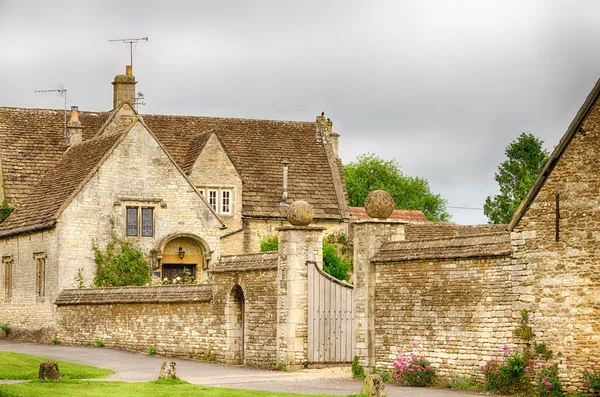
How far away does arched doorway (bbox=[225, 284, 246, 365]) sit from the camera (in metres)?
31.4

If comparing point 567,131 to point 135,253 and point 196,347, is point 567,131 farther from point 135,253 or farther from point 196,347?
point 135,253

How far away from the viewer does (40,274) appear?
43688 millimetres

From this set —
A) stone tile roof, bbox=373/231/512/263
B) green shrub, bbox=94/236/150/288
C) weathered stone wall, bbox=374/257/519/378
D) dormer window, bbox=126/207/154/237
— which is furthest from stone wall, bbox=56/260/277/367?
stone tile roof, bbox=373/231/512/263

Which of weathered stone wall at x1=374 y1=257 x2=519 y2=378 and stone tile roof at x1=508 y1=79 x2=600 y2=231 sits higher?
stone tile roof at x1=508 y1=79 x2=600 y2=231

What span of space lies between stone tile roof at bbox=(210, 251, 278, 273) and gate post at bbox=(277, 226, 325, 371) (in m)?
0.61

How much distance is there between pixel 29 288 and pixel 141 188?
5.19m

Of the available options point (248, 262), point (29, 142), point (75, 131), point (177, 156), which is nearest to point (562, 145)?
point (248, 262)

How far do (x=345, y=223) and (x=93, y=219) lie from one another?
1191 cm

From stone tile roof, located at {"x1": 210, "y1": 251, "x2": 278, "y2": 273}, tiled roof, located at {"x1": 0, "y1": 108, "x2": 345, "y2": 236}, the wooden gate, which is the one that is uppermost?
tiled roof, located at {"x1": 0, "y1": 108, "x2": 345, "y2": 236}

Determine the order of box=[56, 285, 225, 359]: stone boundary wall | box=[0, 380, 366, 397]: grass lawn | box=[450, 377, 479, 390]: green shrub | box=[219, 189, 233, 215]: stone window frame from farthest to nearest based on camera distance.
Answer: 1. box=[219, 189, 233, 215]: stone window frame
2. box=[56, 285, 225, 359]: stone boundary wall
3. box=[450, 377, 479, 390]: green shrub
4. box=[0, 380, 366, 397]: grass lawn

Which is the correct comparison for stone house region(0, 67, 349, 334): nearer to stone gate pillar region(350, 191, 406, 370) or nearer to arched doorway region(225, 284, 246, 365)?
arched doorway region(225, 284, 246, 365)

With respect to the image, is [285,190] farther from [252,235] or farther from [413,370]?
[413,370]

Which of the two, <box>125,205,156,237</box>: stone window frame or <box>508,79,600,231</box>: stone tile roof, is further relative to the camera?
<box>125,205,156,237</box>: stone window frame

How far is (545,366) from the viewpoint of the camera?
73.3ft
